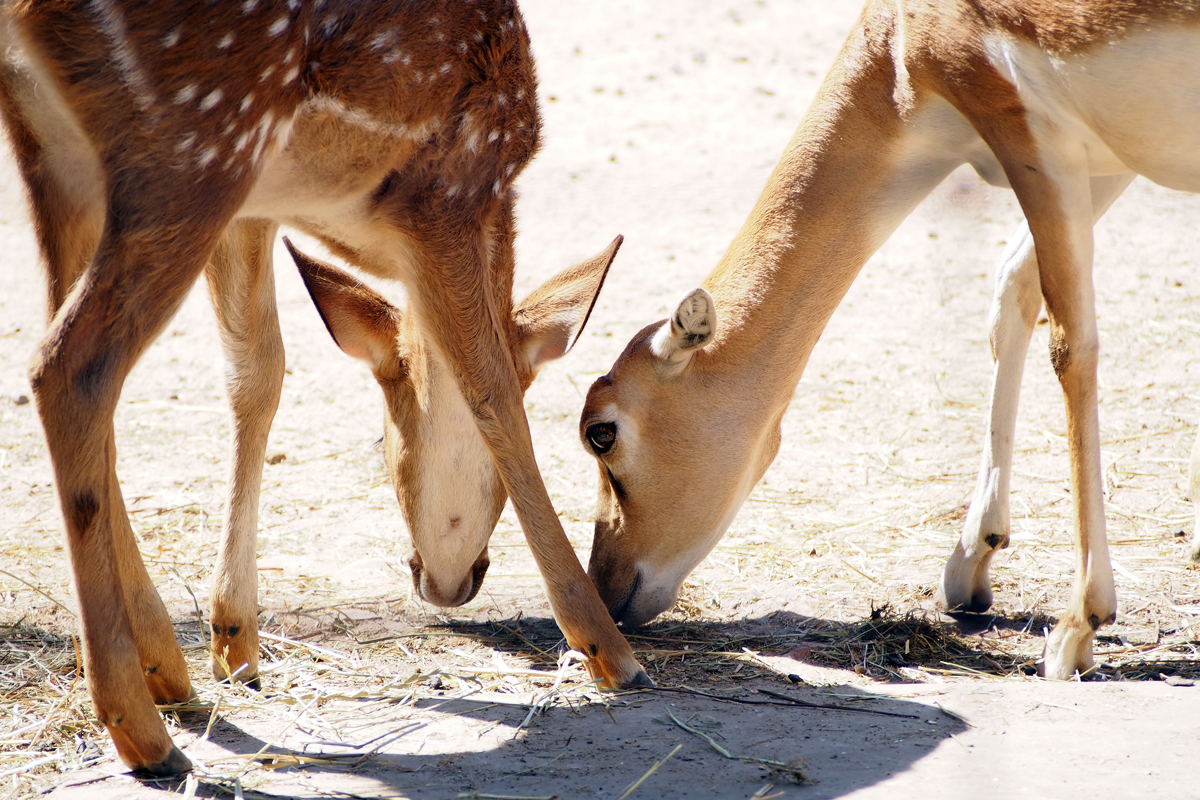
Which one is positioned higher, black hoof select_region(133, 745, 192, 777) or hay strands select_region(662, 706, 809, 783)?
hay strands select_region(662, 706, 809, 783)

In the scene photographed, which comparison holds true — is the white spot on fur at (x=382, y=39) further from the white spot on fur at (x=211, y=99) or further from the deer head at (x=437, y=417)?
the deer head at (x=437, y=417)

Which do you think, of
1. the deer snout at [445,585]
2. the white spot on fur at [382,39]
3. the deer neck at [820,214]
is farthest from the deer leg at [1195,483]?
the white spot on fur at [382,39]

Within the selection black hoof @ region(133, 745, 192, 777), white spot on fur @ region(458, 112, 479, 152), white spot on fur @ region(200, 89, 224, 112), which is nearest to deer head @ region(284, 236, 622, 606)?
white spot on fur @ region(458, 112, 479, 152)

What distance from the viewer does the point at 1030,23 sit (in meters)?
3.41

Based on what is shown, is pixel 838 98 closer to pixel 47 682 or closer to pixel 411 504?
pixel 411 504

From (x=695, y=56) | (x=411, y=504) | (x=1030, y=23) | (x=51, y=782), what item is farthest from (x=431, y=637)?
(x=695, y=56)

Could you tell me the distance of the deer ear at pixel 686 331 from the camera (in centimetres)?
363

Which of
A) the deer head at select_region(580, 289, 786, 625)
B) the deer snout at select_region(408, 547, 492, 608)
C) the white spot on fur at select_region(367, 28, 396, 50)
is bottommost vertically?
the deer snout at select_region(408, 547, 492, 608)

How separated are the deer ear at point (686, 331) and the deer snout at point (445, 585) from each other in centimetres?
94

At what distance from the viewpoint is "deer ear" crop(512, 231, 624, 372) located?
12.2 ft

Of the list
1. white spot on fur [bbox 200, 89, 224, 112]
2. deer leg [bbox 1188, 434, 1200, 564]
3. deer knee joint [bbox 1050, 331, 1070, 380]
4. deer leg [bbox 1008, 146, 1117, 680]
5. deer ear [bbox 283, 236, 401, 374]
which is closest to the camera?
white spot on fur [bbox 200, 89, 224, 112]

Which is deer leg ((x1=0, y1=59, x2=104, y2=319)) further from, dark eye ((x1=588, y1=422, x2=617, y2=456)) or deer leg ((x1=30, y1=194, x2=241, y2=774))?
dark eye ((x1=588, y1=422, x2=617, y2=456))

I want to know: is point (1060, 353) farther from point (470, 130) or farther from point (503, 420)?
point (470, 130)

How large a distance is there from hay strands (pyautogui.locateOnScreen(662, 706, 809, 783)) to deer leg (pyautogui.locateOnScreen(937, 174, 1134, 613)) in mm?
1568
